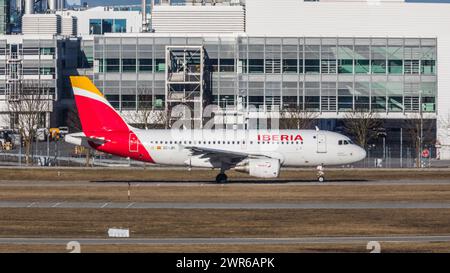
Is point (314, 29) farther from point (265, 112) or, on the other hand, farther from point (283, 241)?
point (283, 241)

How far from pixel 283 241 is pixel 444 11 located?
99.7 metres

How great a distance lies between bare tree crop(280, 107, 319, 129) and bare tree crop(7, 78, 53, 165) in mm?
30555

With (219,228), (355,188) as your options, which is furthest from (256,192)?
(219,228)

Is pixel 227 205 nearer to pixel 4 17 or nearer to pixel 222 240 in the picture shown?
pixel 222 240

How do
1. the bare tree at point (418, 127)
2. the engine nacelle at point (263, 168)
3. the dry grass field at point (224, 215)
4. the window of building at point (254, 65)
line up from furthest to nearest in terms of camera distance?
the window of building at point (254, 65) < the bare tree at point (418, 127) < the engine nacelle at point (263, 168) < the dry grass field at point (224, 215)

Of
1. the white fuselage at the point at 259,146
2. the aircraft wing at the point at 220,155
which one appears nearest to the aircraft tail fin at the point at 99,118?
the white fuselage at the point at 259,146

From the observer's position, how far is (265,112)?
129750 mm

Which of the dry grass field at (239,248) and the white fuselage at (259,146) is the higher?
the white fuselage at (259,146)

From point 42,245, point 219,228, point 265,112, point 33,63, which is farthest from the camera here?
point 33,63

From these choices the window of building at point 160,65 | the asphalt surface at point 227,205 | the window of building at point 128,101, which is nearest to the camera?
the asphalt surface at point 227,205

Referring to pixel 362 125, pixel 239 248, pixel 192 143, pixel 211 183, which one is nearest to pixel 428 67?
pixel 362 125

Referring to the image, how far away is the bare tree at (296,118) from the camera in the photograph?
120 meters

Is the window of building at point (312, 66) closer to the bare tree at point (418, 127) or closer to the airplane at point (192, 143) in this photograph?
the bare tree at point (418, 127)

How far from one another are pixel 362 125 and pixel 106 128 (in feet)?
181
